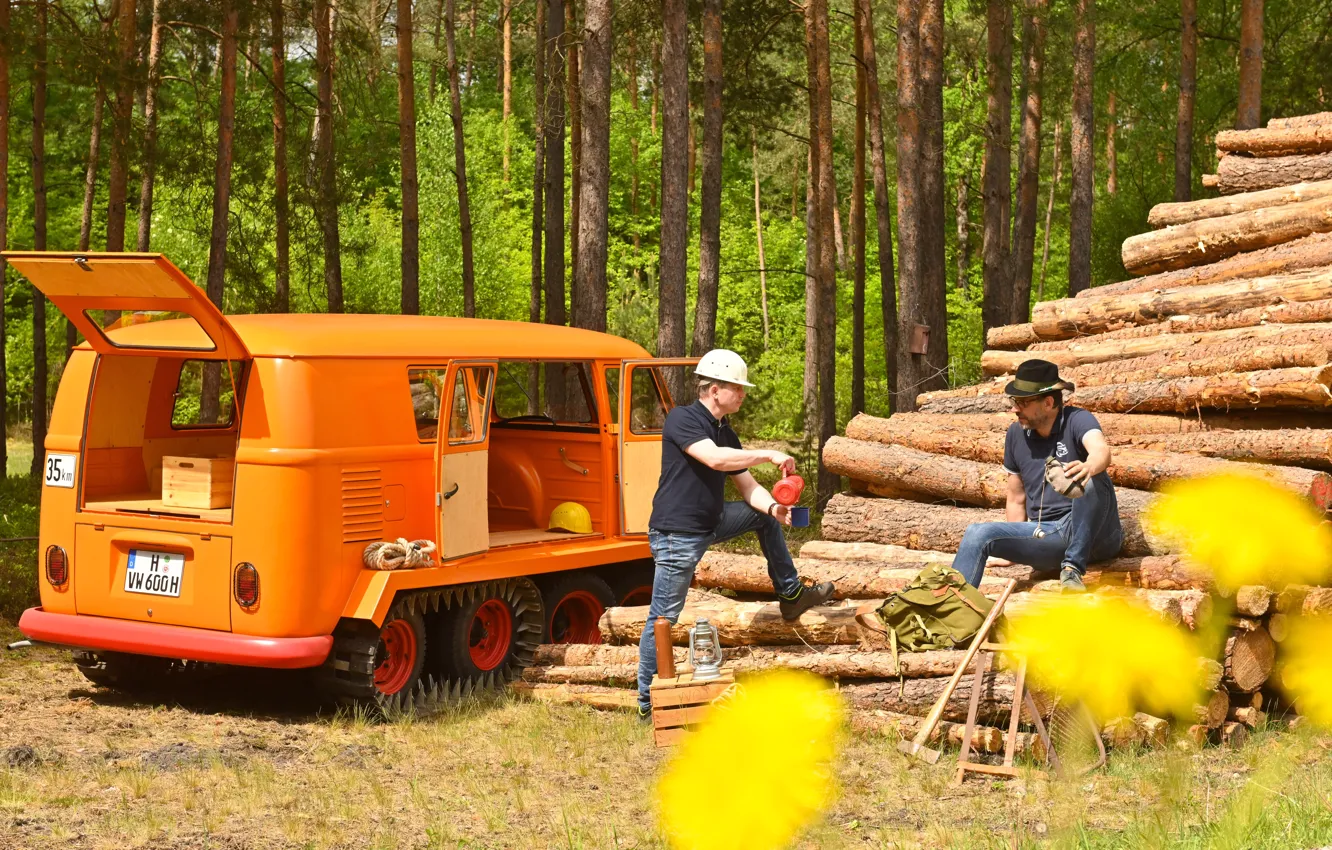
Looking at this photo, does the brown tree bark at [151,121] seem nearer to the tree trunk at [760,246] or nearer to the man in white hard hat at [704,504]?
the man in white hard hat at [704,504]

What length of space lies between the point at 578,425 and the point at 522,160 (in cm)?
3441

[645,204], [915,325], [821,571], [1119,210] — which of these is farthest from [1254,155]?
[645,204]

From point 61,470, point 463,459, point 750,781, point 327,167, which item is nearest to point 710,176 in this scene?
point 327,167

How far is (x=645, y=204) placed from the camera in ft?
160

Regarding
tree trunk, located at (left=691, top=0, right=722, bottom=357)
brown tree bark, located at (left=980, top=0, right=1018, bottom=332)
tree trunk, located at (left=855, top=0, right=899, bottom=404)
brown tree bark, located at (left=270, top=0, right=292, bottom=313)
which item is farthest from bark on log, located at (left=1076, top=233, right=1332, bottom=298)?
brown tree bark, located at (left=270, top=0, right=292, bottom=313)

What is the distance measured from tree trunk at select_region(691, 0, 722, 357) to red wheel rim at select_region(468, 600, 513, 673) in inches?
394

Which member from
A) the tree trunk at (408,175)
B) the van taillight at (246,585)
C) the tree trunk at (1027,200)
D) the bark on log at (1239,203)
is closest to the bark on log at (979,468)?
the bark on log at (1239,203)

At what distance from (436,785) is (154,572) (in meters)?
2.42

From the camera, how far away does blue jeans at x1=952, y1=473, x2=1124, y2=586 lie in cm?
836

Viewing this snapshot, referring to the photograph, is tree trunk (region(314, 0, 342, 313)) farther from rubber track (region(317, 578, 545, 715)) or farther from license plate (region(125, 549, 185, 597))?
license plate (region(125, 549, 185, 597))

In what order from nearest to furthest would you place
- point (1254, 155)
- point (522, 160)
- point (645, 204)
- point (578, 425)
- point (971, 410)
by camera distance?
1. point (578, 425)
2. point (971, 410)
3. point (1254, 155)
4. point (522, 160)
5. point (645, 204)

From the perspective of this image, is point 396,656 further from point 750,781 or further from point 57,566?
point 750,781

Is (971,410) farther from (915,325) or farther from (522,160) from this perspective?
(522,160)

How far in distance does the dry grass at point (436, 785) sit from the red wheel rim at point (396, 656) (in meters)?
0.34
